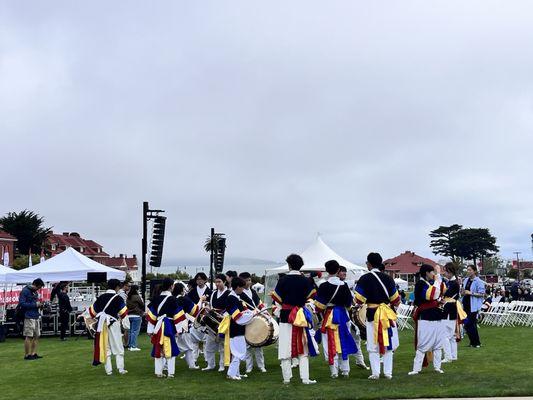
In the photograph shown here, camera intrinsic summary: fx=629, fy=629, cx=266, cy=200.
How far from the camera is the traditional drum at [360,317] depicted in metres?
10.6

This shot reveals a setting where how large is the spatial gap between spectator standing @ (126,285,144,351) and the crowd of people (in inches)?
141

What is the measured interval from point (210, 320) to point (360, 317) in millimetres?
2566

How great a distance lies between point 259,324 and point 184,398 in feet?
7.04

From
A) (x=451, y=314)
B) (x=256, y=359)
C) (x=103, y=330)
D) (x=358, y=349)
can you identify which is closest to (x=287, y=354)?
(x=358, y=349)

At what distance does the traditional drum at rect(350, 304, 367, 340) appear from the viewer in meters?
10.6

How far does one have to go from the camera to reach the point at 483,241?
122 meters

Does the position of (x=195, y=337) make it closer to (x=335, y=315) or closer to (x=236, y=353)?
(x=236, y=353)

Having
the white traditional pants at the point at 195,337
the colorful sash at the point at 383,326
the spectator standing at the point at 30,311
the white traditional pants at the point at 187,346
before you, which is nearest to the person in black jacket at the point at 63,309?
the spectator standing at the point at 30,311

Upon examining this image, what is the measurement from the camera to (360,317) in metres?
10.7

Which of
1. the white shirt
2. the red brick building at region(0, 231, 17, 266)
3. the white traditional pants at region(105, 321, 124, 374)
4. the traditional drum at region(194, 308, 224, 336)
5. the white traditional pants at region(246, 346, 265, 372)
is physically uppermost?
the red brick building at region(0, 231, 17, 266)

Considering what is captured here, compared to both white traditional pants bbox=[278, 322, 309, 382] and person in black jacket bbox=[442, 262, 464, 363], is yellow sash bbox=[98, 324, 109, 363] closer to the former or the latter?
white traditional pants bbox=[278, 322, 309, 382]

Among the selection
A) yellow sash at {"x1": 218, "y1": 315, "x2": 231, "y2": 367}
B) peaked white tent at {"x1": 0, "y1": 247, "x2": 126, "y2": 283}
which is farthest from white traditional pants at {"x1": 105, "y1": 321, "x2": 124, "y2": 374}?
peaked white tent at {"x1": 0, "y1": 247, "x2": 126, "y2": 283}

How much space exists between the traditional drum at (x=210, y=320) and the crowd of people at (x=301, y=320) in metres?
0.02

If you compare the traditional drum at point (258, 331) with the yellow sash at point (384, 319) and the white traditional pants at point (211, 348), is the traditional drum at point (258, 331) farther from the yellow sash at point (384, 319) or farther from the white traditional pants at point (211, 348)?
the yellow sash at point (384, 319)
